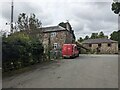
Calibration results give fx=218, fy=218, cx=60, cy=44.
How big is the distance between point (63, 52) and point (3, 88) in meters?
26.7

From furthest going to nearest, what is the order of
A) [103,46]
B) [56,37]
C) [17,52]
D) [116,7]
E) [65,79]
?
[103,46] → [56,37] → [116,7] → [17,52] → [65,79]

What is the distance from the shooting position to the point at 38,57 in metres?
24.3

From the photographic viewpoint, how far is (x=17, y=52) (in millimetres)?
16750

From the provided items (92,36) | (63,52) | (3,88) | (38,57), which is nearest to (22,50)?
(38,57)

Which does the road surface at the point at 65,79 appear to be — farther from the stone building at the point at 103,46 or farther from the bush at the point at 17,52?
the stone building at the point at 103,46

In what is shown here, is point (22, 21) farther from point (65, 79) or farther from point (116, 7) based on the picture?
point (65, 79)

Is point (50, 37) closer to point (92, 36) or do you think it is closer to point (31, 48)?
point (31, 48)

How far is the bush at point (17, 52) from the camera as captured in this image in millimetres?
15125

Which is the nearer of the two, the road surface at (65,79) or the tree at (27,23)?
the road surface at (65,79)

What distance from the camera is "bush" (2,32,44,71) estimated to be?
595 inches

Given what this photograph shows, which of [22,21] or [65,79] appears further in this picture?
[22,21]

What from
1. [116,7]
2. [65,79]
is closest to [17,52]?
[65,79]

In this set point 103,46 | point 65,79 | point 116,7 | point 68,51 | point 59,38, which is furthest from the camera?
point 103,46

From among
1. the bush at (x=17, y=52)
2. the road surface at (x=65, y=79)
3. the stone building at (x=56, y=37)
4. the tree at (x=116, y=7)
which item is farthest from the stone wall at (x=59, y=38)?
the road surface at (x=65, y=79)
